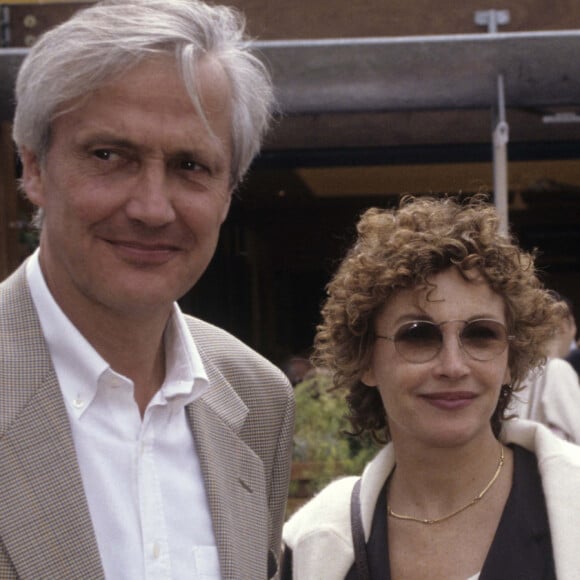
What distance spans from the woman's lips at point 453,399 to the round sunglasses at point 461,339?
0.29ft

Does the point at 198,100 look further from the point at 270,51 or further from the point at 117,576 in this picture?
the point at 270,51

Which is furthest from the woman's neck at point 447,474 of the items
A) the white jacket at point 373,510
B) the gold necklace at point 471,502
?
the white jacket at point 373,510

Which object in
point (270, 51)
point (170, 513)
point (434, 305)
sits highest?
point (270, 51)

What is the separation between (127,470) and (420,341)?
82 centimetres

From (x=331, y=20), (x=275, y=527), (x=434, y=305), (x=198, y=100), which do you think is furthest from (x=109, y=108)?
(x=331, y=20)

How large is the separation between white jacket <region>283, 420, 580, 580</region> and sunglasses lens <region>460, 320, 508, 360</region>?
0.27m

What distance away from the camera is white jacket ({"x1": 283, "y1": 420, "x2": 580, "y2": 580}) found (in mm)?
2280

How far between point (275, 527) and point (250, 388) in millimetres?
351

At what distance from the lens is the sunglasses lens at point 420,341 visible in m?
2.45

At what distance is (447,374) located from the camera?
7.89ft

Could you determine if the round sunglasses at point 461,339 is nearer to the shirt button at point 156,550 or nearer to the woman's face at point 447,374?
the woman's face at point 447,374

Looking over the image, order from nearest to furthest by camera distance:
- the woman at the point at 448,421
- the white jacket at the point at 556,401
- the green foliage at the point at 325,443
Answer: the woman at the point at 448,421 < the white jacket at the point at 556,401 < the green foliage at the point at 325,443

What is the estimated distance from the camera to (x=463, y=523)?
245 cm

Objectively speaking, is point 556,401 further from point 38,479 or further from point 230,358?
point 38,479
